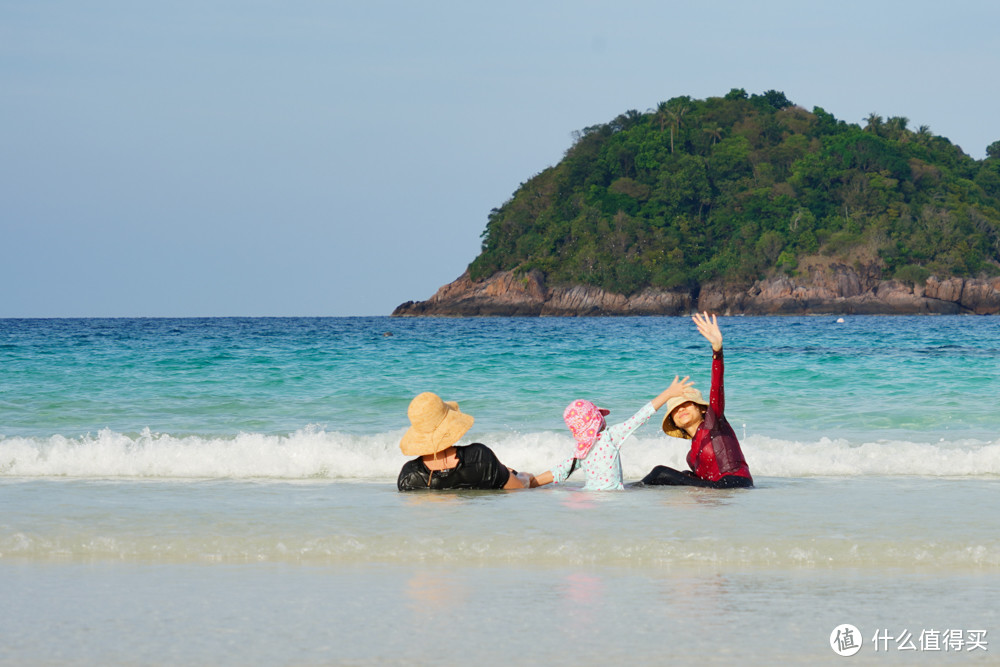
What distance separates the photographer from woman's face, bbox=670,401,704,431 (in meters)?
7.49

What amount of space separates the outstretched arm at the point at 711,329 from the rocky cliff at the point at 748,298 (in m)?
108

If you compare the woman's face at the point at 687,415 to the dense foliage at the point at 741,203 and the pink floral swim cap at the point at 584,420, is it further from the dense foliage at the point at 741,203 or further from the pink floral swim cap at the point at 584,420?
the dense foliage at the point at 741,203

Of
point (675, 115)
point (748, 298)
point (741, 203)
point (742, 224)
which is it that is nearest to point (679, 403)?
point (748, 298)

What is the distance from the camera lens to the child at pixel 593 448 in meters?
7.41

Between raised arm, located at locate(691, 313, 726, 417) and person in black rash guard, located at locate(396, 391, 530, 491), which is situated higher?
raised arm, located at locate(691, 313, 726, 417)

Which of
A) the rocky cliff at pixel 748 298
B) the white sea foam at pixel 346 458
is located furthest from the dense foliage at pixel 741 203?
the white sea foam at pixel 346 458

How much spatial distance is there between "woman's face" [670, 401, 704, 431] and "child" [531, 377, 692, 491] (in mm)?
199

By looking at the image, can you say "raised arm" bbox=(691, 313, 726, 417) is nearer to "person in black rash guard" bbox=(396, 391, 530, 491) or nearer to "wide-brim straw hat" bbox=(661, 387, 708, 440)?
"wide-brim straw hat" bbox=(661, 387, 708, 440)

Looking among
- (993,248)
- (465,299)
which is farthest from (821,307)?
(465,299)

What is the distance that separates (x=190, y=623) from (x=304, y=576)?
97cm

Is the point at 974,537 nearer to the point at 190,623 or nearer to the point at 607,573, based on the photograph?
the point at 607,573

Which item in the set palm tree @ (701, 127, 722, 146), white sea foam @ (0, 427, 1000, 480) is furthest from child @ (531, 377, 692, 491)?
palm tree @ (701, 127, 722, 146)

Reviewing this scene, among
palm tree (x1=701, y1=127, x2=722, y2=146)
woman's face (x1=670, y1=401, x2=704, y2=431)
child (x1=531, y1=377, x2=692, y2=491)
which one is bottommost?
child (x1=531, y1=377, x2=692, y2=491)

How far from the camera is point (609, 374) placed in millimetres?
20531
